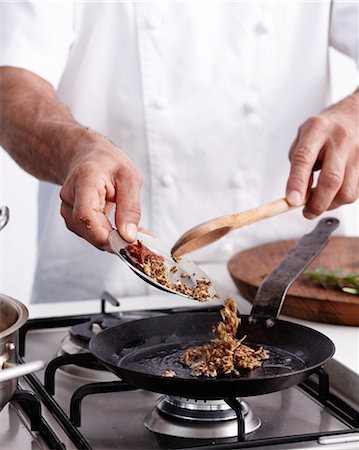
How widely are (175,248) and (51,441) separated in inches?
13.5

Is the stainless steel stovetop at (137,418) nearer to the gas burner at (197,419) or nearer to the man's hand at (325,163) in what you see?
the gas burner at (197,419)

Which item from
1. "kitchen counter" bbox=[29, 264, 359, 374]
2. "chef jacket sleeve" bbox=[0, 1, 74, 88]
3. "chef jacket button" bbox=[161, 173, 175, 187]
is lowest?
"kitchen counter" bbox=[29, 264, 359, 374]

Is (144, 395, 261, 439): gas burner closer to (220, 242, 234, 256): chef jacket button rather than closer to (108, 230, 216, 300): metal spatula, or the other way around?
(108, 230, 216, 300): metal spatula

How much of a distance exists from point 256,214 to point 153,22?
1.59ft

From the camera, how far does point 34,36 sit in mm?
1475

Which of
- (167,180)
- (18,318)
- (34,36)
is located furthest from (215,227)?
(34,36)

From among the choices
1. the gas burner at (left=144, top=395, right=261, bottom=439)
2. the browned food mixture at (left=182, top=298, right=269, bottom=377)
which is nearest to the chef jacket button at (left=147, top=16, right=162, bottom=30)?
the browned food mixture at (left=182, top=298, right=269, bottom=377)

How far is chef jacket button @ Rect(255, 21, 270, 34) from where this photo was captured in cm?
157

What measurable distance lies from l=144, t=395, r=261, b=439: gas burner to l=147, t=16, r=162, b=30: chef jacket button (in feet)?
2.44

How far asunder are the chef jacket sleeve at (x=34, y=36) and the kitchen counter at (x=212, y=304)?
38 centimetres

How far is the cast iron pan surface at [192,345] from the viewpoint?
889mm

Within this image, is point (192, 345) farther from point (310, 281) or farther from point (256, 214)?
point (310, 281)

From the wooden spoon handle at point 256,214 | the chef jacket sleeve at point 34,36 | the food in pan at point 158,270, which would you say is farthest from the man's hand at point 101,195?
the chef jacket sleeve at point 34,36

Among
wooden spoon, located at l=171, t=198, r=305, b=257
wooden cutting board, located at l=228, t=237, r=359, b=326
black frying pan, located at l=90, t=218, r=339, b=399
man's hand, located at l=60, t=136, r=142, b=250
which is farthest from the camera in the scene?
wooden cutting board, located at l=228, t=237, r=359, b=326
